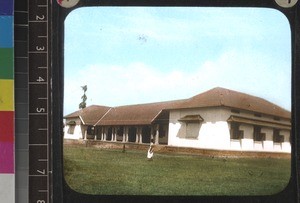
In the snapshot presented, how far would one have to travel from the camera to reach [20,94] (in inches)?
87.2

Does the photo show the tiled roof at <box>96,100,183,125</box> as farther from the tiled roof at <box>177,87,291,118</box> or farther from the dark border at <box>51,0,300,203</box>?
the dark border at <box>51,0,300,203</box>

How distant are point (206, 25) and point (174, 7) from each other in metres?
0.16

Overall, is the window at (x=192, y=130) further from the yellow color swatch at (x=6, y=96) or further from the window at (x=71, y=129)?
the yellow color swatch at (x=6, y=96)

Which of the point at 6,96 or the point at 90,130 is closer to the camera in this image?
the point at 6,96

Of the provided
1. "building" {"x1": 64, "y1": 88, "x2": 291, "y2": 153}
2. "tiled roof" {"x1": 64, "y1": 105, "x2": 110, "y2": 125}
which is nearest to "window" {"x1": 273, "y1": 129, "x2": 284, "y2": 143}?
"building" {"x1": 64, "y1": 88, "x2": 291, "y2": 153}

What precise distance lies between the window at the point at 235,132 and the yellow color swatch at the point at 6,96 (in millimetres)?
938

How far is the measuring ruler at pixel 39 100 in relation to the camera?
7.27 feet

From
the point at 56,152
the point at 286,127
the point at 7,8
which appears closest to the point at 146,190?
the point at 56,152

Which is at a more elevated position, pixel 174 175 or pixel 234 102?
pixel 234 102

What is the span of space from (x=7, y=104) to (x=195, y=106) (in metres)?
0.79

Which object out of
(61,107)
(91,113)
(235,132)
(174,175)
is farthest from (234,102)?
(61,107)

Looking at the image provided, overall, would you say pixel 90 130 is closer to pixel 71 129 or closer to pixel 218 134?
pixel 71 129

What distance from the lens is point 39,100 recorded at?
2.22 m

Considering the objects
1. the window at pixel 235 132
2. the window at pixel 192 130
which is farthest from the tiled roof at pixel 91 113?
the window at pixel 235 132
